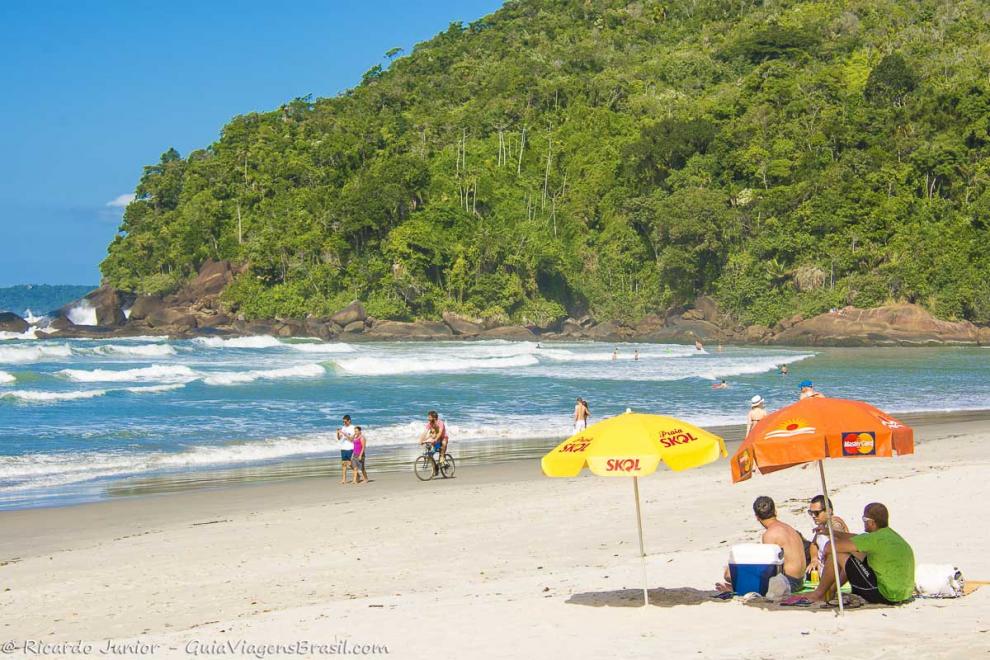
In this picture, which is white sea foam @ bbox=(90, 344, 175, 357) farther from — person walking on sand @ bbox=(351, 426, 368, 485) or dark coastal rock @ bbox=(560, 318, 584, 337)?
person walking on sand @ bbox=(351, 426, 368, 485)

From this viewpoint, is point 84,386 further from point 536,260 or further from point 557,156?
point 557,156

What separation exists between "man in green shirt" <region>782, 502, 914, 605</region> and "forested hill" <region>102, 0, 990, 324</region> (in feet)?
201

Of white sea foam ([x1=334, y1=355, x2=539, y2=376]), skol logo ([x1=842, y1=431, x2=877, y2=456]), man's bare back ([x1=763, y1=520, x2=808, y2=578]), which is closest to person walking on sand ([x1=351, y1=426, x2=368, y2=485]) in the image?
man's bare back ([x1=763, y1=520, x2=808, y2=578])

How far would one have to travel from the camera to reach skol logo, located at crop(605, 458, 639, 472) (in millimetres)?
7297

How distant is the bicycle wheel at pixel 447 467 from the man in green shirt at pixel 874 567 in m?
10.5

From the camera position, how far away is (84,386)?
35.0 m

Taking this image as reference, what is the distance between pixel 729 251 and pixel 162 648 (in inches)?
2751

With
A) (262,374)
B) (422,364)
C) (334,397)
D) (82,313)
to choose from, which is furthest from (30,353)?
(82,313)

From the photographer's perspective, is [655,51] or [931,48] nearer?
[931,48]

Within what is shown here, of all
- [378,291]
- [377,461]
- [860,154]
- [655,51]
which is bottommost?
[377,461]

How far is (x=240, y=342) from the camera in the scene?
65.9m

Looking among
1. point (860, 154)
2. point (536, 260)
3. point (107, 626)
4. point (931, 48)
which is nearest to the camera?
point (107, 626)

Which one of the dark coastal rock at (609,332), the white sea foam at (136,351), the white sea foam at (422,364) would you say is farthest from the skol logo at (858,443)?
the dark coastal rock at (609,332)

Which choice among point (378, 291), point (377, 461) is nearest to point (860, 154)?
point (378, 291)
